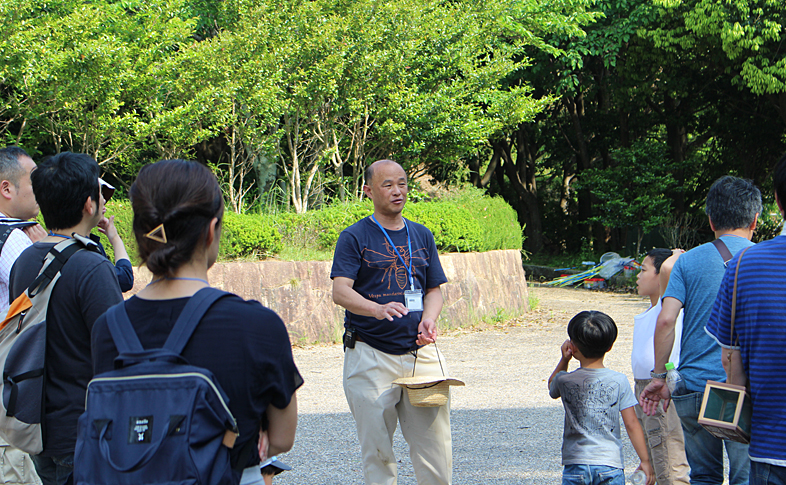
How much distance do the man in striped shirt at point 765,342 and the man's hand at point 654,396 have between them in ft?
3.57

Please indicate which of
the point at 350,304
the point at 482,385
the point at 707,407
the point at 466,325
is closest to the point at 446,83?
the point at 466,325

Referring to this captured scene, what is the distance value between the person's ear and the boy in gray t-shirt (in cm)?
267

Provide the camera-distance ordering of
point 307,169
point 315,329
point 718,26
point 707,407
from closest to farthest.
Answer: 1. point 707,407
2. point 315,329
3. point 307,169
4. point 718,26

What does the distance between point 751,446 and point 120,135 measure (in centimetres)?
918

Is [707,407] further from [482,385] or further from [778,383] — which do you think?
[482,385]

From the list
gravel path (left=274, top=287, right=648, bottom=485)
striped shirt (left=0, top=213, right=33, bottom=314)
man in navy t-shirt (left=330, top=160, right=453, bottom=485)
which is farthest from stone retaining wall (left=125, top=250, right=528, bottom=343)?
striped shirt (left=0, top=213, right=33, bottom=314)

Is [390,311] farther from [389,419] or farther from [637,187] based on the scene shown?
[637,187]

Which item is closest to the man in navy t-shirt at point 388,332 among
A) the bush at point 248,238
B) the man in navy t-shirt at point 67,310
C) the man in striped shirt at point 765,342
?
the man in navy t-shirt at point 67,310

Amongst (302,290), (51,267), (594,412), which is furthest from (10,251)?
(302,290)

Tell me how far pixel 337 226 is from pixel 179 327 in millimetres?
8440

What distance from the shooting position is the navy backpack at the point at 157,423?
4.81 ft

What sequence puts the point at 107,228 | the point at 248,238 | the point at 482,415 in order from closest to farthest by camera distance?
the point at 107,228
the point at 482,415
the point at 248,238

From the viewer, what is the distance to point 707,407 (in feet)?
7.07

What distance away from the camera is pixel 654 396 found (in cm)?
322
